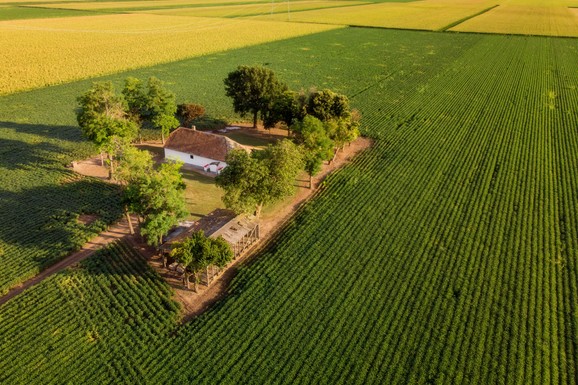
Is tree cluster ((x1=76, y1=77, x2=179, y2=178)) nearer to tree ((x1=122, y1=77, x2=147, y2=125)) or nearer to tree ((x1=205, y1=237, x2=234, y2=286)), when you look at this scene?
tree ((x1=122, y1=77, x2=147, y2=125))

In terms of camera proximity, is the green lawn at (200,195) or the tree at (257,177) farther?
the green lawn at (200,195)

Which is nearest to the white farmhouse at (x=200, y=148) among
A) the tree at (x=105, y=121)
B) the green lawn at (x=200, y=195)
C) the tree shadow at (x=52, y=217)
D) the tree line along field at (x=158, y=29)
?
the green lawn at (x=200, y=195)

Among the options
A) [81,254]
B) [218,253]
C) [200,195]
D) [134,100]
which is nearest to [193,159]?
[200,195]

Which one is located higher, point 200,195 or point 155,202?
point 155,202

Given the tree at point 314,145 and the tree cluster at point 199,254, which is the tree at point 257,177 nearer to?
the tree cluster at point 199,254

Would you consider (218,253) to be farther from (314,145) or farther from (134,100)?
(134,100)

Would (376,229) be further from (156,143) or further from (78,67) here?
(78,67)
